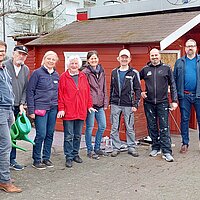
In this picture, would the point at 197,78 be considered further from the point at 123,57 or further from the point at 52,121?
the point at 52,121

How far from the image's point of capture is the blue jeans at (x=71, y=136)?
588 centimetres

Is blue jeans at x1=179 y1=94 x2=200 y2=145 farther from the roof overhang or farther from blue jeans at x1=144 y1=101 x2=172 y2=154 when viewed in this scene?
the roof overhang

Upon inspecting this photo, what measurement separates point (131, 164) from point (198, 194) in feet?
5.17

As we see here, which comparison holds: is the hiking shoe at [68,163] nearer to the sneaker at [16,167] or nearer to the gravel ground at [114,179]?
the gravel ground at [114,179]

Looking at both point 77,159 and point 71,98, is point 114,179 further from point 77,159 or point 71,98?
point 71,98

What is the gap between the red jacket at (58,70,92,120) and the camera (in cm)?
579

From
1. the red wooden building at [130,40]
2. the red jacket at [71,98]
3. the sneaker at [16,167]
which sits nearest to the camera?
the sneaker at [16,167]

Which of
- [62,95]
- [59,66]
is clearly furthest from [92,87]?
[59,66]

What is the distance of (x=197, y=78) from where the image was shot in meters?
6.63

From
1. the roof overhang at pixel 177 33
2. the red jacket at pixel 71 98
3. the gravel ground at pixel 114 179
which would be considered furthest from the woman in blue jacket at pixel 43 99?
the roof overhang at pixel 177 33

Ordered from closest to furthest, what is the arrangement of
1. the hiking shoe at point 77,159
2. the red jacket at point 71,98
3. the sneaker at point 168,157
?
the red jacket at point 71,98 < the hiking shoe at point 77,159 < the sneaker at point 168,157

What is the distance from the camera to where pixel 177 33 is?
285 inches

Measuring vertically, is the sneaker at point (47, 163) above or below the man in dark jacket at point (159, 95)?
below

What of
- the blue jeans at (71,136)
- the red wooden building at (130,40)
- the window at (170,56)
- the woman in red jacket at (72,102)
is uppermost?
the red wooden building at (130,40)
